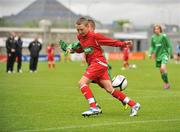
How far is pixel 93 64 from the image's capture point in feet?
43.9

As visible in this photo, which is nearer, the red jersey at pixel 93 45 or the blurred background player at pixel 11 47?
the red jersey at pixel 93 45

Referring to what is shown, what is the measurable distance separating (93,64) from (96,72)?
0.19 metres

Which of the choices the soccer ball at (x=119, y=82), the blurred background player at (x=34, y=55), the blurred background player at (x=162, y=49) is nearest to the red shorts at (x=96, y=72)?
the soccer ball at (x=119, y=82)

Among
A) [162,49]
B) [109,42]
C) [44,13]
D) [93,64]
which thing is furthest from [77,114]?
[44,13]

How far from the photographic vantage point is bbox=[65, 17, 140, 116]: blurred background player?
13.2 meters

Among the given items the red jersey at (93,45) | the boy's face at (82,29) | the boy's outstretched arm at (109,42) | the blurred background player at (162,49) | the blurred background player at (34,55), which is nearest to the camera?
the boy's outstretched arm at (109,42)

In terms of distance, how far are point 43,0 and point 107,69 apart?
9901cm

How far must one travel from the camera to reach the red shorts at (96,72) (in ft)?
43.6

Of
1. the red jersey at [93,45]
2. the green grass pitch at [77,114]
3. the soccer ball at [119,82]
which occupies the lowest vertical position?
the green grass pitch at [77,114]

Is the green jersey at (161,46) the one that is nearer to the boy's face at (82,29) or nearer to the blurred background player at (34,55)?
the boy's face at (82,29)

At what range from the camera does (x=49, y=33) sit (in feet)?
307

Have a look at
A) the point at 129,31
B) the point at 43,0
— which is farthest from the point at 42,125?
the point at 129,31

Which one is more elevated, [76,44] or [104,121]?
[76,44]

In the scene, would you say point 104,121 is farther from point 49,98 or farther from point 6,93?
point 6,93
